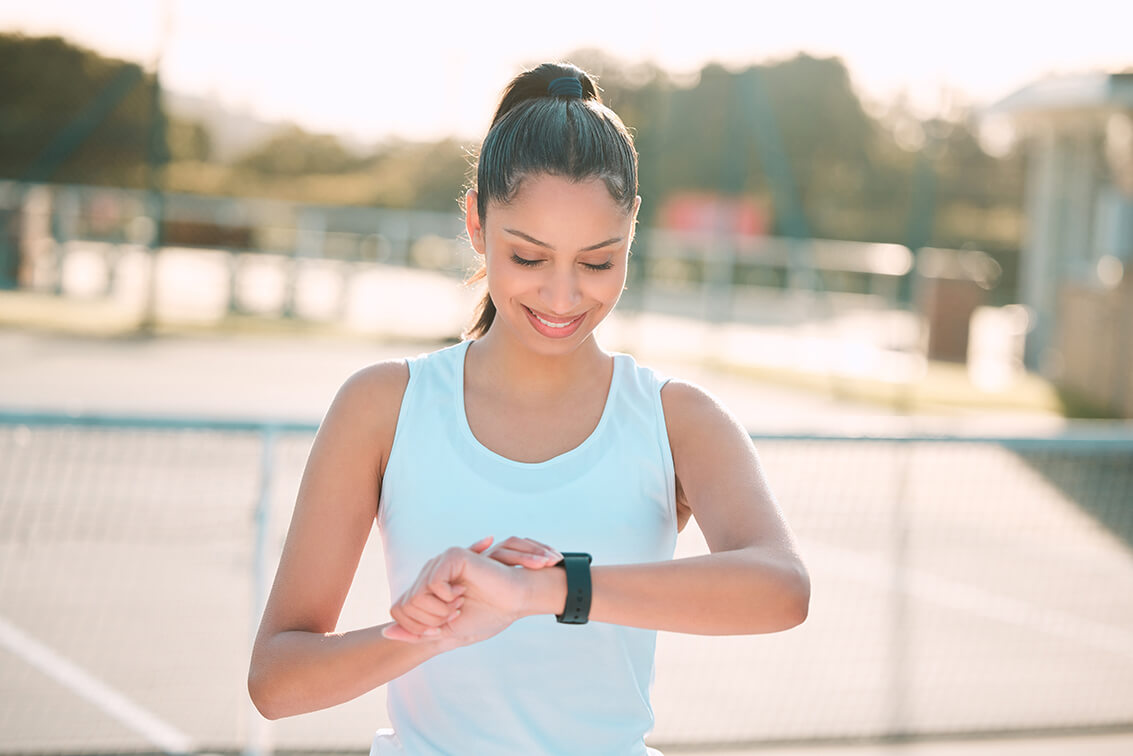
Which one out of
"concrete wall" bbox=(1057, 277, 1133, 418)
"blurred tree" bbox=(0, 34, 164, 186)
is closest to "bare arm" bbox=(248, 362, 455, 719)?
"concrete wall" bbox=(1057, 277, 1133, 418)

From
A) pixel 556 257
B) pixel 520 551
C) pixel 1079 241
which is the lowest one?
pixel 520 551

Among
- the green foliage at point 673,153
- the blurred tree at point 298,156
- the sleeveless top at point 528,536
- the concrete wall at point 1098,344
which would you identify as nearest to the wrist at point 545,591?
the sleeveless top at point 528,536

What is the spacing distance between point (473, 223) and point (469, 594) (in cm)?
71

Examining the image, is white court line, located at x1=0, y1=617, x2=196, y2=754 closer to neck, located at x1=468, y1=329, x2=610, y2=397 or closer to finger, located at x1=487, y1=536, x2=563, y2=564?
neck, located at x1=468, y1=329, x2=610, y2=397

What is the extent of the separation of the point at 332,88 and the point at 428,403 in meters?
16.7

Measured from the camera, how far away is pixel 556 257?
1.90 m

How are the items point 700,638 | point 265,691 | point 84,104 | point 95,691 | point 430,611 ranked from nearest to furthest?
point 430,611 → point 265,691 → point 95,691 → point 700,638 → point 84,104

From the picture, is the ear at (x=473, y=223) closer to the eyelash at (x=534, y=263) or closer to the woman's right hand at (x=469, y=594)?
the eyelash at (x=534, y=263)

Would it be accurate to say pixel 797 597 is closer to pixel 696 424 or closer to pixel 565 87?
pixel 696 424

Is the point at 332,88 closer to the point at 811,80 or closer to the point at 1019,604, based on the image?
the point at 1019,604

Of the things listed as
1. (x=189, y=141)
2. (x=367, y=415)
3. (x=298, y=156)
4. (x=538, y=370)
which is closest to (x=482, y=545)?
(x=367, y=415)

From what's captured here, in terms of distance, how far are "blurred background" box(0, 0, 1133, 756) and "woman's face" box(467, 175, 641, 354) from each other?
0.49 metres

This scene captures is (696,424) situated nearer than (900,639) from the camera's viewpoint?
Yes

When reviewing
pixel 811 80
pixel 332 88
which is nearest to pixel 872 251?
pixel 811 80
